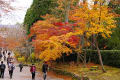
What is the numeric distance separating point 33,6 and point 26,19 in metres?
5.67

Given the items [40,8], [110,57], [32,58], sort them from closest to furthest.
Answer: [110,57]
[40,8]
[32,58]

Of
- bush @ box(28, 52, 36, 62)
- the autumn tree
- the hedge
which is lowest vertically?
bush @ box(28, 52, 36, 62)

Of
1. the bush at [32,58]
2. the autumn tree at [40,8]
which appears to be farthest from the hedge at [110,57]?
the bush at [32,58]

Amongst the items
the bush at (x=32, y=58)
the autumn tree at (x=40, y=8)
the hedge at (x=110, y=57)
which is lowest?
the bush at (x=32, y=58)

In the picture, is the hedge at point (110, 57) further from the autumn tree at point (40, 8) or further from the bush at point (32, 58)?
the bush at point (32, 58)

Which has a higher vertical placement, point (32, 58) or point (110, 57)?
point (110, 57)

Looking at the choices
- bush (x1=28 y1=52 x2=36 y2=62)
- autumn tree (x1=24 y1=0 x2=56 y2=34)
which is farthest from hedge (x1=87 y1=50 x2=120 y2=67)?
bush (x1=28 y1=52 x2=36 y2=62)

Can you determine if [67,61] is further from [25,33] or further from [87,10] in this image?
[25,33]

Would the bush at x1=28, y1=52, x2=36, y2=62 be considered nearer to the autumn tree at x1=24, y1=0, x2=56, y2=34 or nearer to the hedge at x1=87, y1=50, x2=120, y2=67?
the autumn tree at x1=24, y1=0, x2=56, y2=34

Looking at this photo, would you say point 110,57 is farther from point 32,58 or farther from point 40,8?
point 32,58

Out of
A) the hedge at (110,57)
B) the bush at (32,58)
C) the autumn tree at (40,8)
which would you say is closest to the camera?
the hedge at (110,57)

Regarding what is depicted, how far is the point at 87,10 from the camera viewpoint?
732 inches

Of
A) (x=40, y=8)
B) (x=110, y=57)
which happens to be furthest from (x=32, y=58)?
(x=110, y=57)

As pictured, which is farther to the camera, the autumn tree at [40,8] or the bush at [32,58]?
Result: the bush at [32,58]
